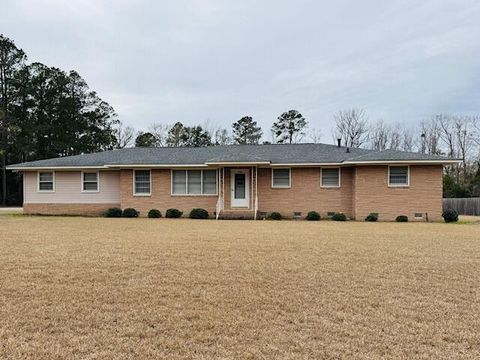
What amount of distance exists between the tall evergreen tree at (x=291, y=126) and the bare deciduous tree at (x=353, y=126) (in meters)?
5.26

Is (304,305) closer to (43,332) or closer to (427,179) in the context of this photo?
(43,332)

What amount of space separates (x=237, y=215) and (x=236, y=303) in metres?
15.5

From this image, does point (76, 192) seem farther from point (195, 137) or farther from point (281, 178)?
point (195, 137)

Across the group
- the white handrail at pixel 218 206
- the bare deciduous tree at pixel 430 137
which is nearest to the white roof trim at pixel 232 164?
the white handrail at pixel 218 206

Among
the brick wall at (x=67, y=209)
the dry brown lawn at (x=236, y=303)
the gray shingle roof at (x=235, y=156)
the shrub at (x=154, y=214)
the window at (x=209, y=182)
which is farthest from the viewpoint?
the brick wall at (x=67, y=209)

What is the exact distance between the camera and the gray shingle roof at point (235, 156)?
809 inches

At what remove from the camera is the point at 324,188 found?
21.1 metres

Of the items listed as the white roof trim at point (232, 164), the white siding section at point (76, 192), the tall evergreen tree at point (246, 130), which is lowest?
the white siding section at point (76, 192)

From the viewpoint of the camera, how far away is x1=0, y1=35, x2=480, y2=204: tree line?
39.9 m

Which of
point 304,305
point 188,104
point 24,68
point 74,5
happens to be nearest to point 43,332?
point 304,305

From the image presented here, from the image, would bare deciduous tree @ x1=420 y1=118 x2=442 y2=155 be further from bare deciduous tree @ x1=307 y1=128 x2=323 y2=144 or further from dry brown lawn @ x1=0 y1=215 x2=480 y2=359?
dry brown lawn @ x1=0 y1=215 x2=480 y2=359

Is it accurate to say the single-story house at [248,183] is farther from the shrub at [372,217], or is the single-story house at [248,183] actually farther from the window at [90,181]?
the shrub at [372,217]

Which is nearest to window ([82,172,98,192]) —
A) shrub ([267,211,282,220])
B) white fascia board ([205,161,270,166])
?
white fascia board ([205,161,270,166])

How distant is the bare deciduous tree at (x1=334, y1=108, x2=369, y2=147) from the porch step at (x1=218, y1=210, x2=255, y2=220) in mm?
29546
